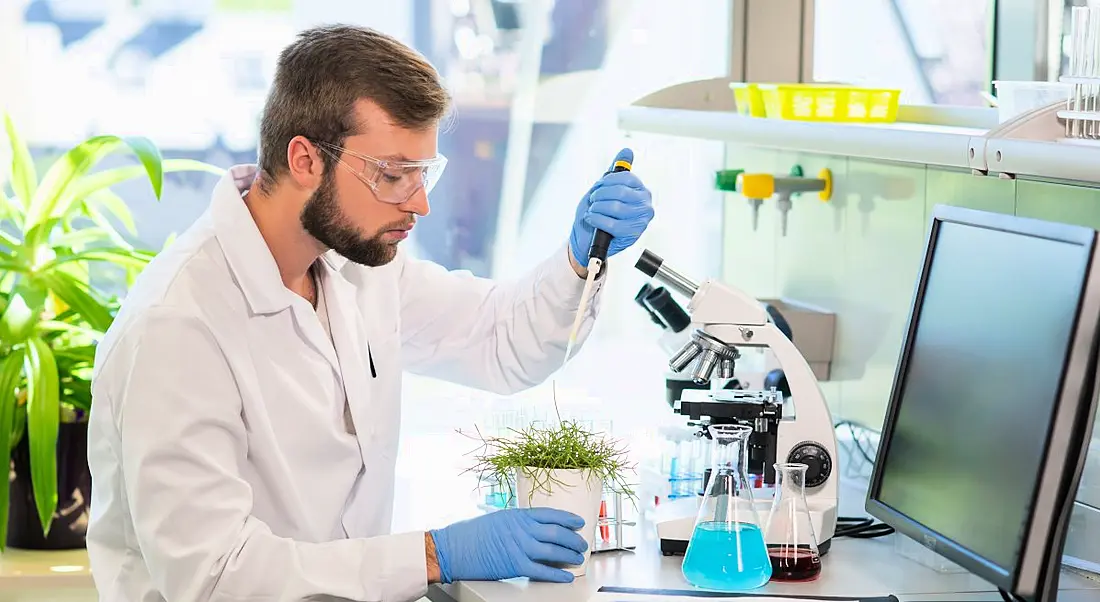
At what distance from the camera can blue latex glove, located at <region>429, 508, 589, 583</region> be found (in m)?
1.64

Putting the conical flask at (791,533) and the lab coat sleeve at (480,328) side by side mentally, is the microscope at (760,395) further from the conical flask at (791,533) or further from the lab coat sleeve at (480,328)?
the lab coat sleeve at (480,328)

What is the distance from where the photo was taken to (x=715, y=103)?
2.96 m

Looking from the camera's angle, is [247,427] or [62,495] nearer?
[247,427]

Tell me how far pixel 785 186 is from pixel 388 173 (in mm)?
1146

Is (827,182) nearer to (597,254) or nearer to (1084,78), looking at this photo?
(597,254)

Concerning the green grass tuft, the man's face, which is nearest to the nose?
the man's face

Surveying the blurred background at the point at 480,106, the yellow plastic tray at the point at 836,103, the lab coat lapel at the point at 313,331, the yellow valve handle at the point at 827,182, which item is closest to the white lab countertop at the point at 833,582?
the lab coat lapel at the point at 313,331

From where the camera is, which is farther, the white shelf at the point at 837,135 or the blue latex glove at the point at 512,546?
the white shelf at the point at 837,135

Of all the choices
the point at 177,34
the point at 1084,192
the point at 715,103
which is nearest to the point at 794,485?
the point at 1084,192

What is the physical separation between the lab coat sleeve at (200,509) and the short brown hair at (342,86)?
1.09 feet

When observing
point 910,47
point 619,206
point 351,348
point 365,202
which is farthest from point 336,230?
point 910,47

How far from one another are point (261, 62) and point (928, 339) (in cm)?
225

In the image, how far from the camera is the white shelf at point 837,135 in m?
1.75

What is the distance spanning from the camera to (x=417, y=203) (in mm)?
1851
